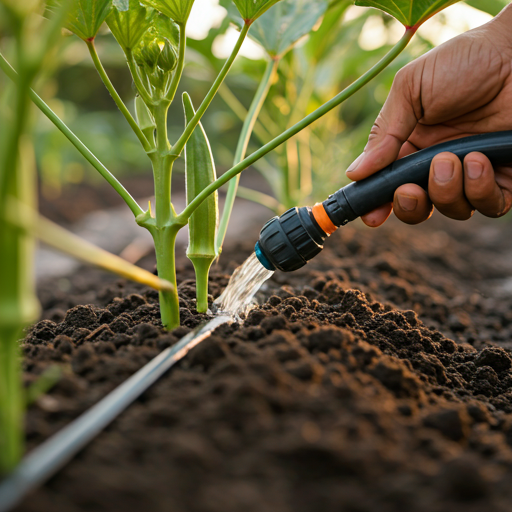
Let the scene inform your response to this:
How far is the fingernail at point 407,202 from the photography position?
2.96 feet

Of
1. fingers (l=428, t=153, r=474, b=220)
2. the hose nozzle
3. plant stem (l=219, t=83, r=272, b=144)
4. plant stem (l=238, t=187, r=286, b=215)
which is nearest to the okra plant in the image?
the hose nozzle

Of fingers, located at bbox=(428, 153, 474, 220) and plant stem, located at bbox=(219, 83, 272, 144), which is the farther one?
plant stem, located at bbox=(219, 83, 272, 144)

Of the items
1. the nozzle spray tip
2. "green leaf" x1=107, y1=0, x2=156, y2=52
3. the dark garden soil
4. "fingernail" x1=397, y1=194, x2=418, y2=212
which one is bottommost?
the dark garden soil

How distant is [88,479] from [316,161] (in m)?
2.89

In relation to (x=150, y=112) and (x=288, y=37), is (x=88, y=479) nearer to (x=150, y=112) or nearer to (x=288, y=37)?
(x=150, y=112)

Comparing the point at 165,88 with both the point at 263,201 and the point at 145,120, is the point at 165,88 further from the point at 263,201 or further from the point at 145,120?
the point at 263,201

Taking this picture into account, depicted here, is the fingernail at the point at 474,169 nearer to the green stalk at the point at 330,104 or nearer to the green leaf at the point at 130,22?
the green stalk at the point at 330,104

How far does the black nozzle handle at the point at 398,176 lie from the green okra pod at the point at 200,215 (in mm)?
238

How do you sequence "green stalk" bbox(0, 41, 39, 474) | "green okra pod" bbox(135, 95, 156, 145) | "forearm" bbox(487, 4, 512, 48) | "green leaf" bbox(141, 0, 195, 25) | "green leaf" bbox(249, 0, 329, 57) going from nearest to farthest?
"green stalk" bbox(0, 41, 39, 474)
"green leaf" bbox(141, 0, 195, 25)
"green okra pod" bbox(135, 95, 156, 145)
"forearm" bbox(487, 4, 512, 48)
"green leaf" bbox(249, 0, 329, 57)

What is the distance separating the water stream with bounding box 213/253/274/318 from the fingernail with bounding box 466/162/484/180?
0.43m

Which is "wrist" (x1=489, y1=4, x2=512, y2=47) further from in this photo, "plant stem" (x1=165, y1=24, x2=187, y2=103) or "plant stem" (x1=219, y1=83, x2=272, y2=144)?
"plant stem" (x1=219, y1=83, x2=272, y2=144)

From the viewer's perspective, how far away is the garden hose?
2.77 ft

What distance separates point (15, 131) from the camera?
0.36 m

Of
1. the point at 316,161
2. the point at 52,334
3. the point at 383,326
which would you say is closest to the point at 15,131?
the point at 52,334
